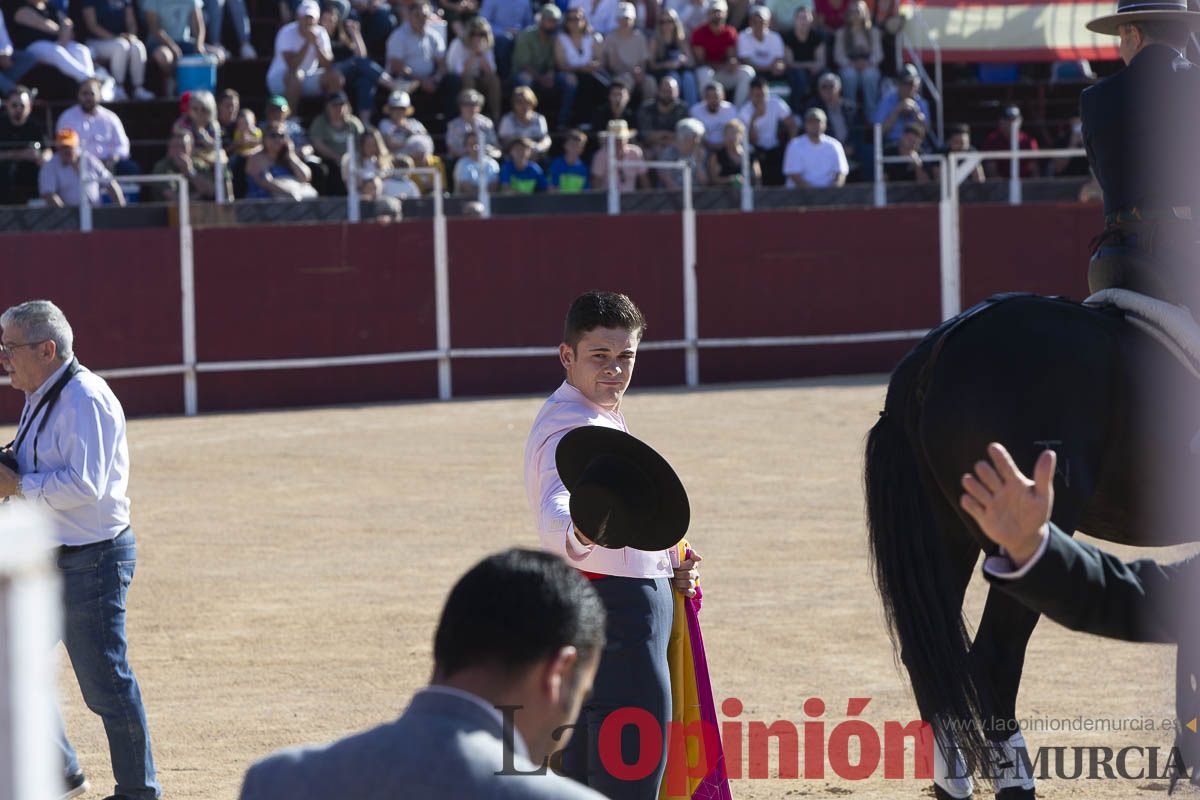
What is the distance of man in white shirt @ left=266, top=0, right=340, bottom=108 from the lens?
16828 mm

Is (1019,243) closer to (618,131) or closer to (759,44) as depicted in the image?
(759,44)

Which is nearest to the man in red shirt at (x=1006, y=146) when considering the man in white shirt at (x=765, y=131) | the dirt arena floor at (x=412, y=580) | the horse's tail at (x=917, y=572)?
the man in white shirt at (x=765, y=131)

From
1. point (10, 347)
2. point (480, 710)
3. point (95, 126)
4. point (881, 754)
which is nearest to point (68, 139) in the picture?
point (95, 126)

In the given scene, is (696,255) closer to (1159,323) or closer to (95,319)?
(95,319)

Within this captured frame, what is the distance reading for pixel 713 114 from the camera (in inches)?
674

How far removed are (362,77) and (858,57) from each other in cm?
528

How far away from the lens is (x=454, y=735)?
2180 millimetres

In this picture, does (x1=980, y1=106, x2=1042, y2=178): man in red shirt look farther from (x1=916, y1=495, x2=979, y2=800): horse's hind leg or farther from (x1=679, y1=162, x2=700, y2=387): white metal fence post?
(x1=916, y1=495, x2=979, y2=800): horse's hind leg

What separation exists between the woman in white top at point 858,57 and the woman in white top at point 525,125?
12.3 ft

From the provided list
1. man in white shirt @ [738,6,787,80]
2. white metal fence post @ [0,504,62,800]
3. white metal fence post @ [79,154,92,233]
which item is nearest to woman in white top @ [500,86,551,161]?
man in white shirt @ [738,6,787,80]

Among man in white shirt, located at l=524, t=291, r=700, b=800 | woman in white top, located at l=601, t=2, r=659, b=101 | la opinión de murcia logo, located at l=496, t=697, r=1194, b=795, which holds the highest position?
woman in white top, located at l=601, t=2, r=659, b=101

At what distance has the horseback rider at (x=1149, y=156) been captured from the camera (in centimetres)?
496

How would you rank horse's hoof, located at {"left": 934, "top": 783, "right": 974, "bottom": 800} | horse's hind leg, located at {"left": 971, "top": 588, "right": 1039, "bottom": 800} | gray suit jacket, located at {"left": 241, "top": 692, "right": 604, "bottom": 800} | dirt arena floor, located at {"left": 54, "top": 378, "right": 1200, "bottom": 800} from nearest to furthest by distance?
gray suit jacket, located at {"left": 241, "top": 692, "right": 604, "bottom": 800} → horse's hind leg, located at {"left": 971, "top": 588, "right": 1039, "bottom": 800} → horse's hoof, located at {"left": 934, "top": 783, "right": 974, "bottom": 800} → dirt arena floor, located at {"left": 54, "top": 378, "right": 1200, "bottom": 800}

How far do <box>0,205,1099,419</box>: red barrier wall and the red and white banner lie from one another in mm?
3479
